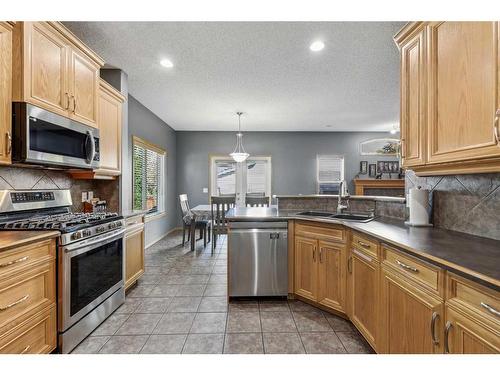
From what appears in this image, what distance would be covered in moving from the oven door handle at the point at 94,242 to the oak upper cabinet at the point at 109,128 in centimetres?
76

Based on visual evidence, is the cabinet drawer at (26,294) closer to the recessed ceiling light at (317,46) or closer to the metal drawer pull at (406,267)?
the metal drawer pull at (406,267)

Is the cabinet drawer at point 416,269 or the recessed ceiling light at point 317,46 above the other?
the recessed ceiling light at point 317,46

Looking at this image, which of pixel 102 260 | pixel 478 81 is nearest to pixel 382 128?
pixel 478 81

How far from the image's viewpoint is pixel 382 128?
21.3ft

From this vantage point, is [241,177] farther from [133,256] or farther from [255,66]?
[133,256]

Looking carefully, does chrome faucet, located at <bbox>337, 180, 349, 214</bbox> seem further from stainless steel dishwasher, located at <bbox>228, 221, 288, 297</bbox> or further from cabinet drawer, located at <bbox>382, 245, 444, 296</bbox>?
cabinet drawer, located at <bbox>382, 245, 444, 296</bbox>

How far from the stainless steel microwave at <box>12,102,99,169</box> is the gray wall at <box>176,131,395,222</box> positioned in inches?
168

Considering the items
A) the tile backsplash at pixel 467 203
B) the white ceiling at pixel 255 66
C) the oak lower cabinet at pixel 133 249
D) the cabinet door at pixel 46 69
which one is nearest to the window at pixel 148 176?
the white ceiling at pixel 255 66

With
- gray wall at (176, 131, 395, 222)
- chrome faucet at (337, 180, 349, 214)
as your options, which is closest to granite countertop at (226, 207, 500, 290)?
chrome faucet at (337, 180, 349, 214)

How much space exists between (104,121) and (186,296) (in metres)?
2.10

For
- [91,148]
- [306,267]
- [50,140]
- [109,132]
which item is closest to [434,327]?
[306,267]

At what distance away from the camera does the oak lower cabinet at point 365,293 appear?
1709 millimetres
